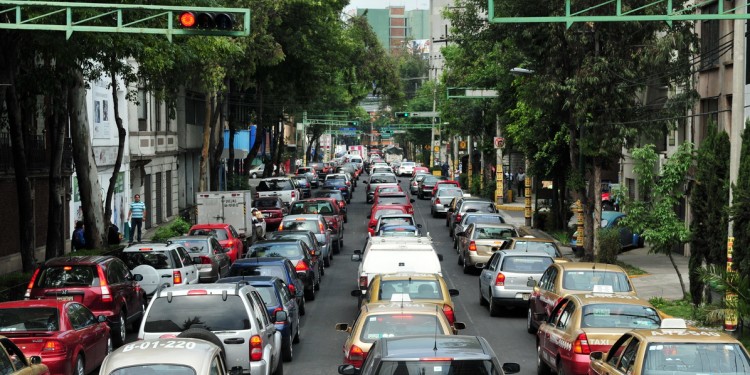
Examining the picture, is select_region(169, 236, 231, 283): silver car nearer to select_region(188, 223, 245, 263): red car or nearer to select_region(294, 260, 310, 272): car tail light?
select_region(294, 260, 310, 272): car tail light

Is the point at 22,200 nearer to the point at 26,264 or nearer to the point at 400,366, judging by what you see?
the point at 26,264

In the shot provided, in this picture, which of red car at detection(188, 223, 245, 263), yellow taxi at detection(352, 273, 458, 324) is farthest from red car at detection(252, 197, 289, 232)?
yellow taxi at detection(352, 273, 458, 324)

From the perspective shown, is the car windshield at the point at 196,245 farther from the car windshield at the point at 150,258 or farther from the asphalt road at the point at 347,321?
the car windshield at the point at 150,258

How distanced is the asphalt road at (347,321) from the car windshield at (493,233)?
1261mm

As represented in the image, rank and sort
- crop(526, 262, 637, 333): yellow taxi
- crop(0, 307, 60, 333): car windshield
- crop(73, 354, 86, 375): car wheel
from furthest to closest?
crop(526, 262, 637, 333): yellow taxi < crop(73, 354, 86, 375): car wheel < crop(0, 307, 60, 333): car windshield

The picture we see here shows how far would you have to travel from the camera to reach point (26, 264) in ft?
88.8

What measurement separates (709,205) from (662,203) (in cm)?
194

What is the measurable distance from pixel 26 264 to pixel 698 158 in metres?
16.0

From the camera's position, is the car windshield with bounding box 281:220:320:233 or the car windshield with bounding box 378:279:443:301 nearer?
the car windshield with bounding box 378:279:443:301

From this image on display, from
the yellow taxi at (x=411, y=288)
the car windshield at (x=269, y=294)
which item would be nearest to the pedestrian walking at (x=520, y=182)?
the yellow taxi at (x=411, y=288)

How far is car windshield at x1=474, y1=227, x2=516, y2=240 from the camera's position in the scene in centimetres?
3222

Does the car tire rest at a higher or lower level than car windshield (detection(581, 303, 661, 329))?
higher

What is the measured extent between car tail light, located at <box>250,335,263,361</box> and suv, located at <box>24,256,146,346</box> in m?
6.46

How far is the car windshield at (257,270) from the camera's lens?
2194cm
